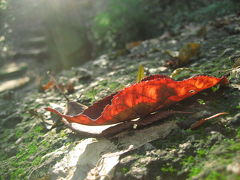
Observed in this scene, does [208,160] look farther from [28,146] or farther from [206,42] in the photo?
[206,42]

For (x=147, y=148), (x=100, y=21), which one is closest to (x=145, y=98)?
(x=147, y=148)

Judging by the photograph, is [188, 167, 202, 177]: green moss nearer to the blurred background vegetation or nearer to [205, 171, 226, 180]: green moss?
[205, 171, 226, 180]: green moss

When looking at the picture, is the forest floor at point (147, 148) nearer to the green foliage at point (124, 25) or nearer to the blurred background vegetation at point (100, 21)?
the blurred background vegetation at point (100, 21)

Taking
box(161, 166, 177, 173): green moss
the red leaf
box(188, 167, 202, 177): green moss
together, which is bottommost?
box(161, 166, 177, 173): green moss

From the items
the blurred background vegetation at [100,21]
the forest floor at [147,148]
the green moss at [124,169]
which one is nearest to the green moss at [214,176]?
the forest floor at [147,148]

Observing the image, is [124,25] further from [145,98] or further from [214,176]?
[214,176]

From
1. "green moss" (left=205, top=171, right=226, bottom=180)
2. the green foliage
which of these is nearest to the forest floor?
"green moss" (left=205, top=171, right=226, bottom=180)
